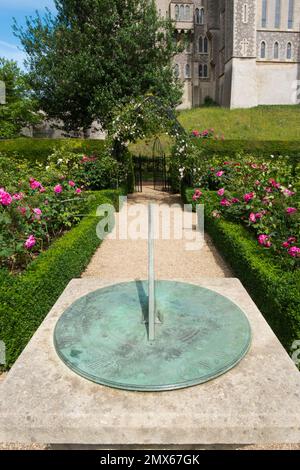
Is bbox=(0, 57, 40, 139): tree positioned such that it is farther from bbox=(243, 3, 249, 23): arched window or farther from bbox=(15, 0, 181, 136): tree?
bbox=(243, 3, 249, 23): arched window

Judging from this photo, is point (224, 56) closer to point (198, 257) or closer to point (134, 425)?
point (198, 257)

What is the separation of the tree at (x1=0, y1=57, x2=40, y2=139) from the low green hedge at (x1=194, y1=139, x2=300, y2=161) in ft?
38.2

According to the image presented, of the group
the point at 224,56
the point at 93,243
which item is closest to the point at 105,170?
the point at 93,243

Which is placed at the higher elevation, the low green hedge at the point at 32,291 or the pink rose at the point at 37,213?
the pink rose at the point at 37,213

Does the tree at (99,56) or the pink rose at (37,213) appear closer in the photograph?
the pink rose at (37,213)

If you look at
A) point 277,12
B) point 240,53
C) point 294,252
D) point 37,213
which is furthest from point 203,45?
point 294,252

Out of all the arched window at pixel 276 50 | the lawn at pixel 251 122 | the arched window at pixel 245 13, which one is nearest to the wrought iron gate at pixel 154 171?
the lawn at pixel 251 122

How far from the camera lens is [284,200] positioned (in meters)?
4.91

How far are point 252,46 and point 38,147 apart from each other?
80.1ft

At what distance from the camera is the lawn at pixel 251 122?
73.1 feet

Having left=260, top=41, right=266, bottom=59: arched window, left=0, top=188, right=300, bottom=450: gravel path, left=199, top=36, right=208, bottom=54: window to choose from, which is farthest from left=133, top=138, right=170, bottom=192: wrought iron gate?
left=199, top=36, right=208, bottom=54: window

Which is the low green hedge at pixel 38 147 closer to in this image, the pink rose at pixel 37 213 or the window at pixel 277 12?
the pink rose at pixel 37 213

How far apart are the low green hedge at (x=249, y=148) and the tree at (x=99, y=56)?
3.14 meters

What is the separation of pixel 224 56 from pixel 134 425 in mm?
35684
